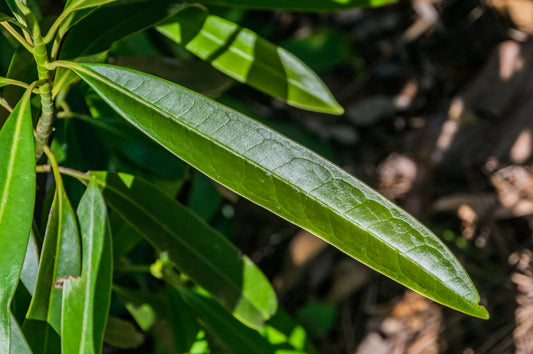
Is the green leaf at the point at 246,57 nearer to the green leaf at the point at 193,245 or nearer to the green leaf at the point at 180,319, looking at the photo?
the green leaf at the point at 193,245

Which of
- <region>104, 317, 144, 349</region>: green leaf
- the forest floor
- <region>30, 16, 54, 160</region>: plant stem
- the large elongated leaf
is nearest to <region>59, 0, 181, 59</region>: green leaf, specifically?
the large elongated leaf

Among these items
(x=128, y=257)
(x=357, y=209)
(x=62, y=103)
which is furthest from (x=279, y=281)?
(x=357, y=209)

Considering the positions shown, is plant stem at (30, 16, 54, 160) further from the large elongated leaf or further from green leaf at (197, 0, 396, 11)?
green leaf at (197, 0, 396, 11)

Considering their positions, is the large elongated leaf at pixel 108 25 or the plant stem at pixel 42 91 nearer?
the plant stem at pixel 42 91

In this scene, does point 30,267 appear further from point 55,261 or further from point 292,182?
point 292,182

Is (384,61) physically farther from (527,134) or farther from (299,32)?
(527,134)

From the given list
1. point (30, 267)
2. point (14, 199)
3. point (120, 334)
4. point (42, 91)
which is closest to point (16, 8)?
point (42, 91)

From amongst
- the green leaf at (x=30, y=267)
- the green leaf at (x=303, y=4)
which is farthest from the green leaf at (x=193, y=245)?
the green leaf at (x=303, y=4)
